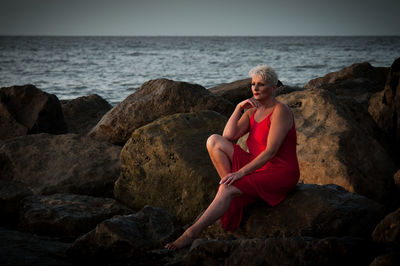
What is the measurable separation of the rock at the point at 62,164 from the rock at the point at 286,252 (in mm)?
3402

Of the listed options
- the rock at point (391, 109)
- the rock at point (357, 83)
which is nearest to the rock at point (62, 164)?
the rock at point (391, 109)

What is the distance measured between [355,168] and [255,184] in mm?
1986

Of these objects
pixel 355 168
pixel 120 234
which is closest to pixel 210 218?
pixel 120 234

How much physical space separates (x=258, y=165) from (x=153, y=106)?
3498mm

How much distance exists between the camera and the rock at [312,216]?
380 centimetres

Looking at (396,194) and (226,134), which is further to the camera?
(396,194)

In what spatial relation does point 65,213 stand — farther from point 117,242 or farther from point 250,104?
point 250,104

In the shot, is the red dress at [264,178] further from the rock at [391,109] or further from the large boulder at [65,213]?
the rock at [391,109]

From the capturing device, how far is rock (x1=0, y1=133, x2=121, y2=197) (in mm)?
6129

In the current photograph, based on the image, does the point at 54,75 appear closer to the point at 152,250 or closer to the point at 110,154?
the point at 110,154

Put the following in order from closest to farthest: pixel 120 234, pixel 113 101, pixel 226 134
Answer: pixel 120 234, pixel 226 134, pixel 113 101

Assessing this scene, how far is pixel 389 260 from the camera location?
253 centimetres

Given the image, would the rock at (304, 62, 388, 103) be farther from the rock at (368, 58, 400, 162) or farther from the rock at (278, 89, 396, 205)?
the rock at (278, 89, 396, 205)

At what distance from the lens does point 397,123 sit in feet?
23.9
